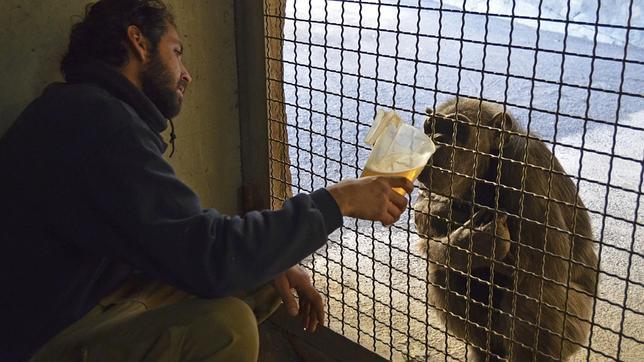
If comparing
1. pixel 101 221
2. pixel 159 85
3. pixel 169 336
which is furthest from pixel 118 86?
pixel 169 336

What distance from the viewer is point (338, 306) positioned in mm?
4453

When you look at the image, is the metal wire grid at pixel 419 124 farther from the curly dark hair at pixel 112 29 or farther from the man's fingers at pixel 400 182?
the curly dark hair at pixel 112 29

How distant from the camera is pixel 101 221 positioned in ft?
7.11

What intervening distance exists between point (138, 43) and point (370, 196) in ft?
3.73

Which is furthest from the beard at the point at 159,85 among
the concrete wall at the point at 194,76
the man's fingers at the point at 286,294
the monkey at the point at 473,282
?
the monkey at the point at 473,282

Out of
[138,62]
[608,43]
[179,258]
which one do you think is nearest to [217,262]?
[179,258]

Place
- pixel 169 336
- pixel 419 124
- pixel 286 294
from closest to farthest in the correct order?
pixel 169 336 < pixel 286 294 < pixel 419 124

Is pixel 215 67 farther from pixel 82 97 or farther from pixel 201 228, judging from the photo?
pixel 201 228

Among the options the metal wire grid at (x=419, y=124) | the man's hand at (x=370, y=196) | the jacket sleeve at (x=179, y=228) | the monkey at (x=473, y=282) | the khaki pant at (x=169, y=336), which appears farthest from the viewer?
the monkey at (x=473, y=282)

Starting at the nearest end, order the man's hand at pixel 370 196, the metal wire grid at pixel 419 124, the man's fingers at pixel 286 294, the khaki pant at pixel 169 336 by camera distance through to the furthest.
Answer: the man's hand at pixel 370 196 < the khaki pant at pixel 169 336 < the metal wire grid at pixel 419 124 < the man's fingers at pixel 286 294

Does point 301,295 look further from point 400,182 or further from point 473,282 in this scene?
point 473,282

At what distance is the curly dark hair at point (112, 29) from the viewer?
2.67 m

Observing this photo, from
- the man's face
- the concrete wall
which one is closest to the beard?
the man's face

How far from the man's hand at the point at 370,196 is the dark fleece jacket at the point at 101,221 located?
0.15 ft
